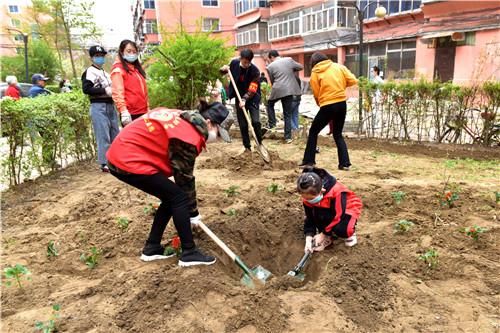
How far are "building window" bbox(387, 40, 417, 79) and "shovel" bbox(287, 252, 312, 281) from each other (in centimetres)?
1666

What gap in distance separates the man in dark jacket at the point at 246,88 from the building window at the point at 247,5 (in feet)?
96.7

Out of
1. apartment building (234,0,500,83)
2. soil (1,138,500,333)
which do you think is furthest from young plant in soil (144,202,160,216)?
apartment building (234,0,500,83)

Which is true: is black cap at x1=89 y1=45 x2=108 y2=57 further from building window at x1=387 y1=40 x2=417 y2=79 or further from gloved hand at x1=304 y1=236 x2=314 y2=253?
building window at x1=387 y1=40 x2=417 y2=79

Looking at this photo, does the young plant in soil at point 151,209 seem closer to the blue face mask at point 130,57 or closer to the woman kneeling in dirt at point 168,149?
the woman kneeling in dirt at point 168,149

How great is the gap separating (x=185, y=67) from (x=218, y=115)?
237 inches

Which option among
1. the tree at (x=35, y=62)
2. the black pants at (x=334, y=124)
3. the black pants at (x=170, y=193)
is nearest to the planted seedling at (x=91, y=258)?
the black pants at (x=170, y=193)

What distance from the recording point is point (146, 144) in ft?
9.21

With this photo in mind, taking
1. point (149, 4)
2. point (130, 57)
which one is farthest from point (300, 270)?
point (149, 4)

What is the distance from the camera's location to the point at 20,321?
8.34 feet

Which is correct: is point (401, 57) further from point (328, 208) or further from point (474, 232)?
point (328, 208)

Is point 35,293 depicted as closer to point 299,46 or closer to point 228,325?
point 228,325

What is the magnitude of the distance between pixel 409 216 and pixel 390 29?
18103 millimetres

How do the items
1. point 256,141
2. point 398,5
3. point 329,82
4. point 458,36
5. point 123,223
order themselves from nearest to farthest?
point 123,223 < point 329,82 < point 256,141 < point 458,36 < point 398,5

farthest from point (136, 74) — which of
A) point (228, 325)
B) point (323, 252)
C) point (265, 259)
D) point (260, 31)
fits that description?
point (260, 31)
